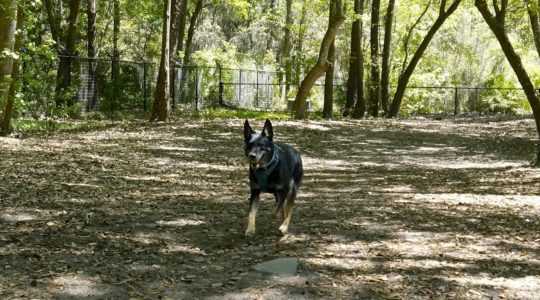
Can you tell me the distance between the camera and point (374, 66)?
29734 millimetres

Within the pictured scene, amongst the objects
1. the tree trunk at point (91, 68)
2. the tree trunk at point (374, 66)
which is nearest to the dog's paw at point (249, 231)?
the tree trunk at point (91, 68)

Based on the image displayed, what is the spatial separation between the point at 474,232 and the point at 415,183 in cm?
462

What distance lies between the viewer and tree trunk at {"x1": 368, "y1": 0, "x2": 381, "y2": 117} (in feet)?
94.4

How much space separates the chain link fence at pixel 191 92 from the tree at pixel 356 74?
664cm

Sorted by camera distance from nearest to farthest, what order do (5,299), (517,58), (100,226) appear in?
(5,299) → (100,226) → (517,58)

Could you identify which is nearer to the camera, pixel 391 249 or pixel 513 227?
pixel 391 249

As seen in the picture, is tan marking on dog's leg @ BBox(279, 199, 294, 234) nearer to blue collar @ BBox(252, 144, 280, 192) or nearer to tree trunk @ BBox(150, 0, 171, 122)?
blue collar @ BBox(252, 144, 280, 192)

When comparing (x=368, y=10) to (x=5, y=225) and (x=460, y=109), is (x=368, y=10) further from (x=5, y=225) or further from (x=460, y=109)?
(x=5, y=225)

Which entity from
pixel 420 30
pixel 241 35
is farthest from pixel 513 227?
pixel 241 35

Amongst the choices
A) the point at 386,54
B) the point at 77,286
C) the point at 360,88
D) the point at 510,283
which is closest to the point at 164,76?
the point at 360,88

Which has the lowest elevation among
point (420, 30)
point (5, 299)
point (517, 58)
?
point (5, 299)

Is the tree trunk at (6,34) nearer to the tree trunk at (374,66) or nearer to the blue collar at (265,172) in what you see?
the blue collar at (265,172)

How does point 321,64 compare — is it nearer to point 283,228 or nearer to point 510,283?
→ point 283,228

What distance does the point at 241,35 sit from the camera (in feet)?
170
